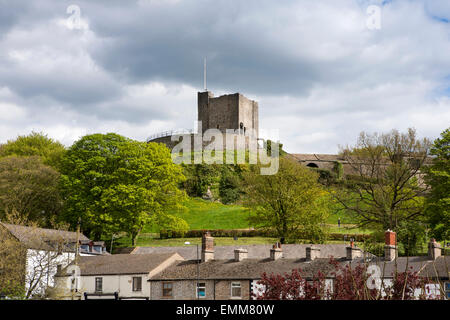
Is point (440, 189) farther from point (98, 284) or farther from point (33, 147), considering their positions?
point (33, 147)

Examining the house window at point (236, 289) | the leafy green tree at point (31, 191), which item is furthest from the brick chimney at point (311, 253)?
the leafy green tree at point (31, 191)

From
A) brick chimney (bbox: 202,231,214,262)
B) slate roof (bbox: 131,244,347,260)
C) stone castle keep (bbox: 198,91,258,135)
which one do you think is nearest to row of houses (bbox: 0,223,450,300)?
brick chimney (bbox: 202,231,214,262)

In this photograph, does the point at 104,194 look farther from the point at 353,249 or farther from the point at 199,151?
the point at 199,151

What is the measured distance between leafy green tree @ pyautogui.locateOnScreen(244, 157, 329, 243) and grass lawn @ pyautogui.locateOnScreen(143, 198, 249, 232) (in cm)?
377

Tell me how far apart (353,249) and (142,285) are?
45.0 ft

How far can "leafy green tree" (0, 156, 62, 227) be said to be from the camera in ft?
177

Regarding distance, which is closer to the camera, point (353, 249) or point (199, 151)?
point (353, 249)

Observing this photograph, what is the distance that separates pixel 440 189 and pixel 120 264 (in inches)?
1022

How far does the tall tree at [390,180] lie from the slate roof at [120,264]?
18327 mm

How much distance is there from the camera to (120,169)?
54.6 m

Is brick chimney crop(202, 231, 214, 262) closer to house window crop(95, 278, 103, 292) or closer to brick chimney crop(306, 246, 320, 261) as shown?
brick chimney crop(306, 246, 320, 261)

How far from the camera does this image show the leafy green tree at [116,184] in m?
51.9

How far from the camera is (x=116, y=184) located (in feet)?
179
